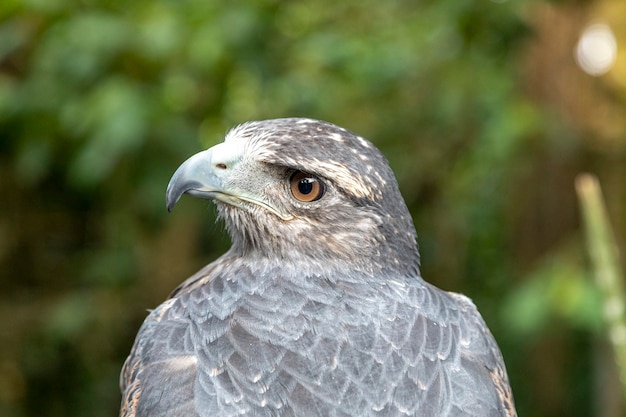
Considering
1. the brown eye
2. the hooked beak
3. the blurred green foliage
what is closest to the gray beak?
the hooked beak

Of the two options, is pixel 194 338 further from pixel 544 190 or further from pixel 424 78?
pixel 544 190

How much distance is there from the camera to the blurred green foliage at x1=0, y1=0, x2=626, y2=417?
18.0 ft

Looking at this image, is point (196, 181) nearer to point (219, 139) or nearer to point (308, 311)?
point (308, 311)

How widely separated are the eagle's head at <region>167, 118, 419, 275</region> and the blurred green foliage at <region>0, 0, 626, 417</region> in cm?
189

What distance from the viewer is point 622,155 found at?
7234 millimetres

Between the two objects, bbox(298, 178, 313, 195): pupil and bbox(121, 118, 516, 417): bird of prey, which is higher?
bbox(298, 178, 313, 195): pupil

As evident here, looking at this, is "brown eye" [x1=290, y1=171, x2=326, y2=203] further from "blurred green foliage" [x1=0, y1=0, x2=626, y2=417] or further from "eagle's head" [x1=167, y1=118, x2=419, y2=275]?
"blurred green foliage" [x1=0, y1=0, x2=626, y2=417]

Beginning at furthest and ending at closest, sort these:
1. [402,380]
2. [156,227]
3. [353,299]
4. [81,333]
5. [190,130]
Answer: [81,333] < [156,227] < [190,130] < [353,299] < [402,380]

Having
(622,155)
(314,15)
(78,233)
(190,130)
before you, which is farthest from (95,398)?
(622,155)

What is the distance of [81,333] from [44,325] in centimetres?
37

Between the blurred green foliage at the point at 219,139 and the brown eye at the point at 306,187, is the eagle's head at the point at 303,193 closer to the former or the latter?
the brown eye at the point at 306,187

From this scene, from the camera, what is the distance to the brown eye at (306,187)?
3.33 meters

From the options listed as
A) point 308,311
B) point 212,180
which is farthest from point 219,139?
point 308,311

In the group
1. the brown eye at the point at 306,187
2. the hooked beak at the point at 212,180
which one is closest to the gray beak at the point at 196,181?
the hooked beak at the point at 212,180
